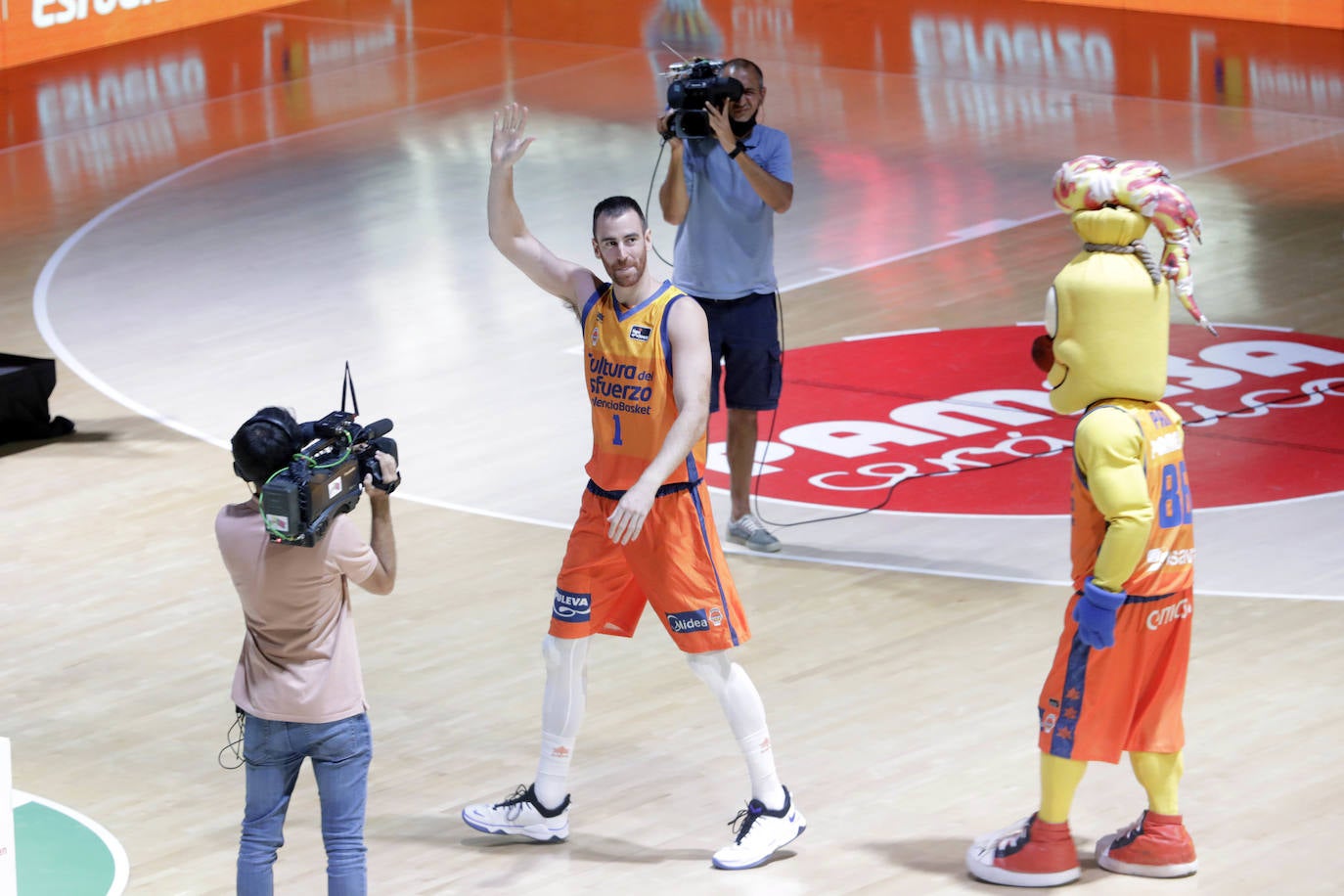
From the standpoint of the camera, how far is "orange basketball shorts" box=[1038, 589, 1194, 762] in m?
6.14

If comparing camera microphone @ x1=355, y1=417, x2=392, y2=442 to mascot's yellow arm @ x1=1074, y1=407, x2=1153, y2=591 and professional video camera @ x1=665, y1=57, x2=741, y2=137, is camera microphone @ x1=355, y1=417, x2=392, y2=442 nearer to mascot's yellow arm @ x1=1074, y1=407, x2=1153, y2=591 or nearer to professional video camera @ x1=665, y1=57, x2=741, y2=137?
mascot's yellow arm @ x1=1074, y1=407, x2=1153, y2=591

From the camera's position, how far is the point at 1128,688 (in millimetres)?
6164

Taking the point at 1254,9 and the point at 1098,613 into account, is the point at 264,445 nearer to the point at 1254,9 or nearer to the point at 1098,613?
the point at 1098,613

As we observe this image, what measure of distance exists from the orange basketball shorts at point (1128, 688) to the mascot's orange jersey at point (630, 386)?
1.23 meters

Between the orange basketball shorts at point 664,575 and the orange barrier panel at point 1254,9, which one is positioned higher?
the orange basketball shorts at point 664,575

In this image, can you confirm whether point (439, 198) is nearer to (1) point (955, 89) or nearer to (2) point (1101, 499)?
(1) point (955, 89)

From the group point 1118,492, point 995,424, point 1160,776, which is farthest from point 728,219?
point 1160,776

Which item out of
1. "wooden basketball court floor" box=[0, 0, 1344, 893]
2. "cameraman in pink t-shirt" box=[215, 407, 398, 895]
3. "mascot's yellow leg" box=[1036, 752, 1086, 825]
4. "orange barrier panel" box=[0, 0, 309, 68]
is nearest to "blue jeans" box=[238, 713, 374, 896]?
"cameraman in pink t-shirt" box=[215, 407, 398, 895]

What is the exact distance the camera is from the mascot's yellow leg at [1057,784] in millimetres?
6207

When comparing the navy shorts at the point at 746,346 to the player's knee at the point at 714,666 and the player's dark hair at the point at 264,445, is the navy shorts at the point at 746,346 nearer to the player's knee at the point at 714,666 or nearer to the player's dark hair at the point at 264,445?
the player's knee at the point at 714,666

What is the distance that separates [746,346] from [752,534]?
77 centimetres

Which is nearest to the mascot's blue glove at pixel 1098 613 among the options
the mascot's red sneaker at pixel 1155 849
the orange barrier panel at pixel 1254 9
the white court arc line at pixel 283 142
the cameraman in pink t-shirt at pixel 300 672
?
the mascot's red sneaker at pixel 1155 849

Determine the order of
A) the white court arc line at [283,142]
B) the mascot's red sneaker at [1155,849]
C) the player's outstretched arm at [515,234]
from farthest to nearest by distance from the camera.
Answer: the white court arc line at [283,142] < the player's outstretched arm at [515,234] < the mascot's red sneaker at [1155,849]

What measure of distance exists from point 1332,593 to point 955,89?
1128 centimetres
